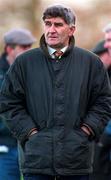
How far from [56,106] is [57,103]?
0.03 metres

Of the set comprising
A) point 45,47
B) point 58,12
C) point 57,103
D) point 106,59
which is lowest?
point 106,59

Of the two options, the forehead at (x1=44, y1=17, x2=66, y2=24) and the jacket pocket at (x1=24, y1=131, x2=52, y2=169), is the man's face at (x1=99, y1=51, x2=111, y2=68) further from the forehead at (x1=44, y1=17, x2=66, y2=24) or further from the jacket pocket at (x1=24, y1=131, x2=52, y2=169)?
the jacket pocket at (x1=24, y1=131, x2=52, y2=169)

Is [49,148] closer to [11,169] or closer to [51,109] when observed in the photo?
[51,109]

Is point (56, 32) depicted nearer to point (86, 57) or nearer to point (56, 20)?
point (56, 20)

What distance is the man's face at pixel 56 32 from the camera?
24.8 feet

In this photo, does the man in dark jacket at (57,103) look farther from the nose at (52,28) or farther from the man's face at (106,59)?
the man's face at (106,59)

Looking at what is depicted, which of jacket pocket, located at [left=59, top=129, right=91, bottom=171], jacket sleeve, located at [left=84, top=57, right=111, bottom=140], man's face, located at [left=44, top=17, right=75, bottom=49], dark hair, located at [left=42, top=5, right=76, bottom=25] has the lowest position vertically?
jacket pocket, located at [left=59, top=129, right=91, bottom=171]

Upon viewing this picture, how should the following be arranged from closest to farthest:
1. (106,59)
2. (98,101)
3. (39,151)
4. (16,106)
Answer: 1. (39,151)
2. (16,106)
3. (98,101)
4. (106,59)

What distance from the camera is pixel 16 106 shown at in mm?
7555

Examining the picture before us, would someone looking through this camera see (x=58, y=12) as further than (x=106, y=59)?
No

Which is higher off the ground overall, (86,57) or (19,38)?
(86,57)

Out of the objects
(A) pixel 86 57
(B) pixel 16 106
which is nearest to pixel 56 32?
(A) pixel 86 57

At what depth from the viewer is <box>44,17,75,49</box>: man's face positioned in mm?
7570

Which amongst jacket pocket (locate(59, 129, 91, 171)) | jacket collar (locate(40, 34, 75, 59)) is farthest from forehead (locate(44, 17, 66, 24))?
jacket pocket (locate(59, 129, 91, 171))
